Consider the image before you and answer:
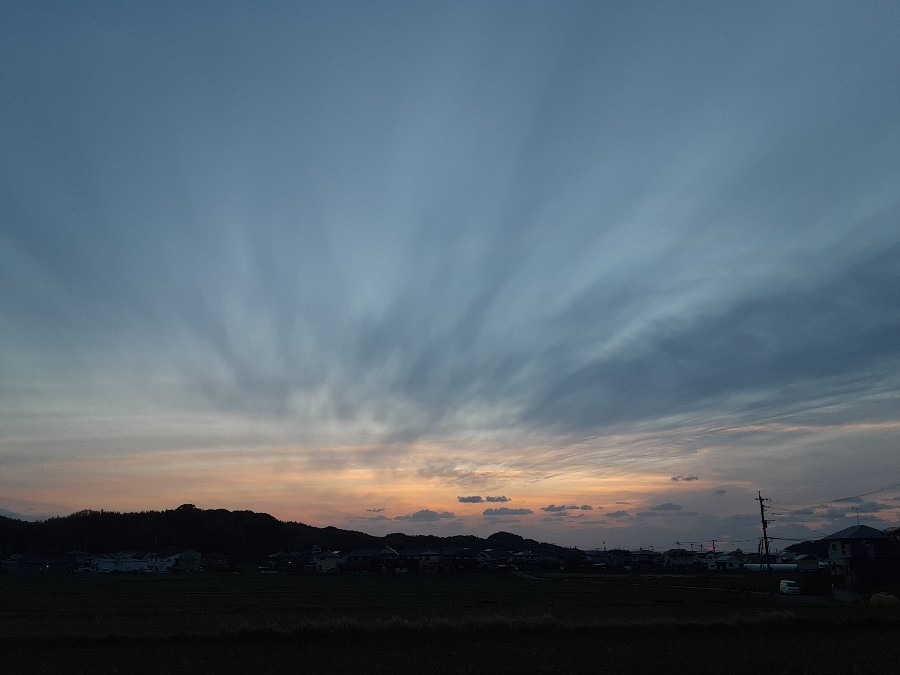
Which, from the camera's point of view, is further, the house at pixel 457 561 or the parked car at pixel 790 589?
the house at pixel 457 561

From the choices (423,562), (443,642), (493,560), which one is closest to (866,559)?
(443,642)

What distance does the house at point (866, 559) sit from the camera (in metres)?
64.3

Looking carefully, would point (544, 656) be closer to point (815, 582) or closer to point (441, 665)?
point (441, 665)

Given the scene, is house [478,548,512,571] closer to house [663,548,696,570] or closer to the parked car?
house [663,548,696,570]

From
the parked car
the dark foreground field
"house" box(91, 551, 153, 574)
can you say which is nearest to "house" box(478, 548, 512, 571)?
"house" box(91, 551, 153, 574)

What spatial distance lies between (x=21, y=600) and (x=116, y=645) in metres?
30.0

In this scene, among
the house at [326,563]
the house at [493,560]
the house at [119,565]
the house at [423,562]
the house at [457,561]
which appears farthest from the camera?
the house at [493,560]

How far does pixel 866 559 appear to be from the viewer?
65.2 meters

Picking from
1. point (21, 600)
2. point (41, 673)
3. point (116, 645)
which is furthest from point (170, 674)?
point (21, 600)

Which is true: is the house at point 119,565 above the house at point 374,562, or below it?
below

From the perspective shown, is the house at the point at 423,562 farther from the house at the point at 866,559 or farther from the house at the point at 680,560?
the house at the point at 866,559

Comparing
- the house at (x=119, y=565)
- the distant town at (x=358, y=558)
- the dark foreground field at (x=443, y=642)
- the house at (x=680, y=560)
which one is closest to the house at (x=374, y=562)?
the distant town at (x=358, y=558)

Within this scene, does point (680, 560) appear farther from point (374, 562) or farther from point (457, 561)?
point (374, 562)

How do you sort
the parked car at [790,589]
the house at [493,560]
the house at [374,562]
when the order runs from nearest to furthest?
the parked car at [790,589]
the house at [374,562]
the house at [493,560]
